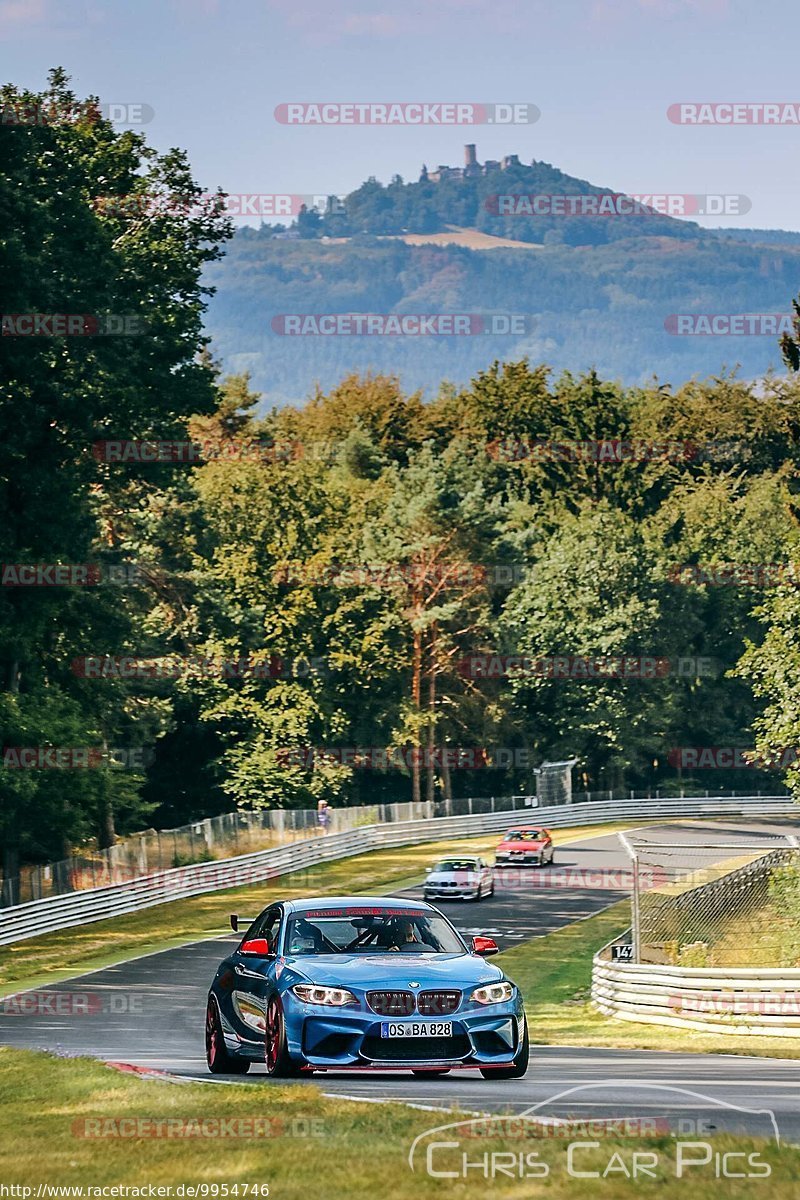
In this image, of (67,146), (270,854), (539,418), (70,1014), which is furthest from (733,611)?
(70,1014)

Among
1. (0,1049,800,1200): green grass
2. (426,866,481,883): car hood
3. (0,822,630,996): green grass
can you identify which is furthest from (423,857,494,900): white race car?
(0,1049,800,1200): green grass

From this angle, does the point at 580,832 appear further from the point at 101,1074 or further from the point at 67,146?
the point at 101,1074

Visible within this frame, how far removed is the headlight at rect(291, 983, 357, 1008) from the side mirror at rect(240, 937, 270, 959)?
1.08 metres

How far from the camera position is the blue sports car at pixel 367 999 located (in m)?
13.5

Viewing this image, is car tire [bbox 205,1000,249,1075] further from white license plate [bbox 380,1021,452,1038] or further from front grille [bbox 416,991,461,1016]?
front grille [bbox 416,991,461,1016]

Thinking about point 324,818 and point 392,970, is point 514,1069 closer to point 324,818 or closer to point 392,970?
point 392,970

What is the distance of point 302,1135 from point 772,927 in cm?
2694

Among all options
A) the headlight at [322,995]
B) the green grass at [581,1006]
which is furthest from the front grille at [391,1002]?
the green grass at [581,1006]

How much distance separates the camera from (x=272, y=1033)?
14.0 m

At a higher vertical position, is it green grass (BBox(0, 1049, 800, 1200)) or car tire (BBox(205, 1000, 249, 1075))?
green grass (BBox(0, 1049, 800, 1200))

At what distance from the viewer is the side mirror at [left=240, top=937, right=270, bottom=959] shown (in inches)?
579

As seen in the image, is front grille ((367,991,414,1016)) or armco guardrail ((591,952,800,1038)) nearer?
front grille ((367,991,414,1016))

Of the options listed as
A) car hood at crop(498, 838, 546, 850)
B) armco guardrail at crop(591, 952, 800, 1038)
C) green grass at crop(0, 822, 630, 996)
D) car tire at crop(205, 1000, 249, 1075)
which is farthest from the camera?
car hood at crop(498, 838, 546, 850)

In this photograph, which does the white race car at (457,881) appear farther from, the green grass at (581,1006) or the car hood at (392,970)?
the car hood at (392,970)
